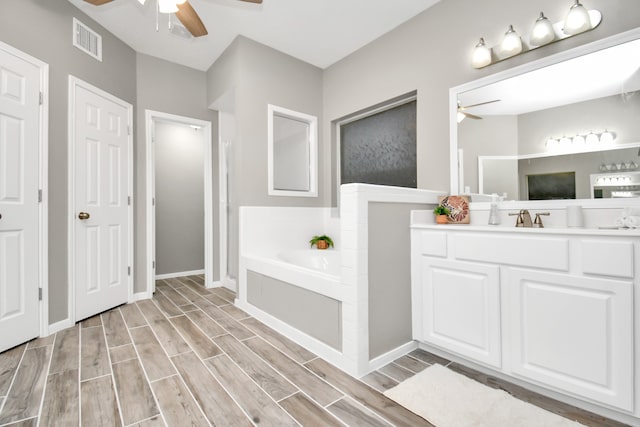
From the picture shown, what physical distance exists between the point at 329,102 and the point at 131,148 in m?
2.31

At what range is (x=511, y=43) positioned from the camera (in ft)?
6.48

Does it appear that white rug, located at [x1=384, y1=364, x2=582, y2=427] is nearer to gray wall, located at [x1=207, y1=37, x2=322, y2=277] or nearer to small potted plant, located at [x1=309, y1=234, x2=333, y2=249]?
small potted plant, located at [x1=309, y1=234, x2=333, y2=249]

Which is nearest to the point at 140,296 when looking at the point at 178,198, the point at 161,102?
the point at 178,198

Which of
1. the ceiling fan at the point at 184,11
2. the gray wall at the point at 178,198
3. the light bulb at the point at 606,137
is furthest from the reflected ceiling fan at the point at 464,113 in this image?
the gray wall at the point at 178,198

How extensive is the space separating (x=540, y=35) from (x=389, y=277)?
181 cm

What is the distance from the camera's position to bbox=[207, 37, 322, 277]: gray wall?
3.05 m

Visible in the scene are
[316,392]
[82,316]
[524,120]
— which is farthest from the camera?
[82,316]

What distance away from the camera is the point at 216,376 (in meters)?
1.78

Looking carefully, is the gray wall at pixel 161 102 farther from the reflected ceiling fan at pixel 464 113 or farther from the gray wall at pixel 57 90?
the reflected ceiling fan at pixel 464 113

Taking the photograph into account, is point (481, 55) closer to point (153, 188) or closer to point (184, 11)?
point (184, 11)

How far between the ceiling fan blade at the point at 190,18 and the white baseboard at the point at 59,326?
8.56 feet

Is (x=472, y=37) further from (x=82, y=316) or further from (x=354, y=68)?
(x=82, y=316)

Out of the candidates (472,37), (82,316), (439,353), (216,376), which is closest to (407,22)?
(472,37)

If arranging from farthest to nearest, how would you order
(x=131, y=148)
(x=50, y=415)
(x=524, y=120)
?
(x=131, y=148), (x=524, y=120), (x=50, y=415)
